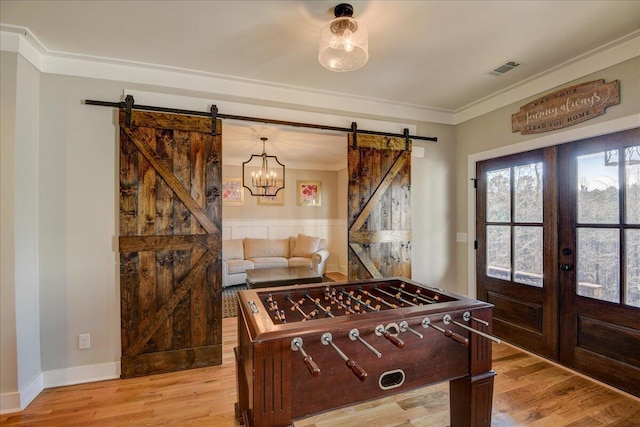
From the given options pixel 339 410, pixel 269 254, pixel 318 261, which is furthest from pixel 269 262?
pixel 339 410

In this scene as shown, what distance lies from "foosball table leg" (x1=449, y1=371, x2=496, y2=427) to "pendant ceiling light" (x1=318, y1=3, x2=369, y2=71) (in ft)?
6.60

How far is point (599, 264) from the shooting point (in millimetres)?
2436

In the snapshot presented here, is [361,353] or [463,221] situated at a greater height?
[463,221]

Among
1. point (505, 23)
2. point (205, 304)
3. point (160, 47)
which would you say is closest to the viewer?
point (505, 23)

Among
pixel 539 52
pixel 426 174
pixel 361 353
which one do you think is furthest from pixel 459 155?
pixel 361 353

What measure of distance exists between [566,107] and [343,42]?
85.5 inches

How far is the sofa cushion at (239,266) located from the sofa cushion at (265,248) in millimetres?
375

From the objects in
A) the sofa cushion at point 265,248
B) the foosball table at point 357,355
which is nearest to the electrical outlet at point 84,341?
the foosball table at point 357,355

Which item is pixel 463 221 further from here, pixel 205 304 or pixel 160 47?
pixel 160 47

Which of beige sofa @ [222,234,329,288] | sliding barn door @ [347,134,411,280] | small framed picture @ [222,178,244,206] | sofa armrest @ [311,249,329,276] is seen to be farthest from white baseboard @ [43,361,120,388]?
small framed picture @ [222,178,244,206]

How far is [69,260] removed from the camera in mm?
2430

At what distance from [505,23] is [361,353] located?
91.6 inches

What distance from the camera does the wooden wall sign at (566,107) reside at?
238 cm

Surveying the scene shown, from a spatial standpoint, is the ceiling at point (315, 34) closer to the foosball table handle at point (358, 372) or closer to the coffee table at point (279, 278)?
the foosball table handle at point (358, 372)
